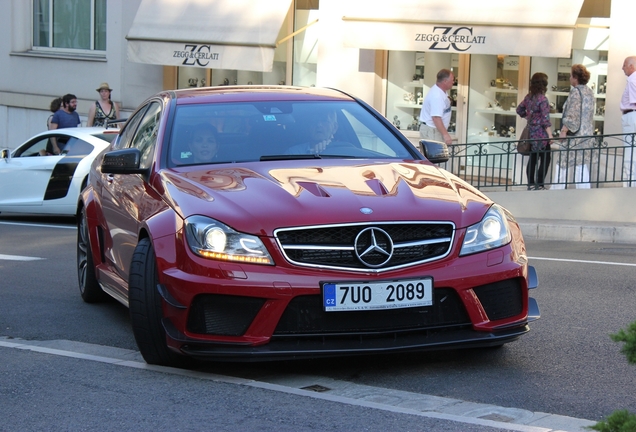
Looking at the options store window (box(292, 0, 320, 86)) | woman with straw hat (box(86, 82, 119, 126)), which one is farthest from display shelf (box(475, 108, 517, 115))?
woman with straw hat (box(86, 82, 119, 126))

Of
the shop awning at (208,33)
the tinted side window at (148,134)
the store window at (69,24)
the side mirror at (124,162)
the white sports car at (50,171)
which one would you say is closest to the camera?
the side mirror at (124,162)

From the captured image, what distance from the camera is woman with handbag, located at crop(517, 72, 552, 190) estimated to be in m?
14.5

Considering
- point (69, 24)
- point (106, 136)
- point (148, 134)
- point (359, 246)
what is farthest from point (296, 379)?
point (69, 24)

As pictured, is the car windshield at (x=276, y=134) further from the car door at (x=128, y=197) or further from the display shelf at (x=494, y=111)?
the display shelf at (x=494, y=111)

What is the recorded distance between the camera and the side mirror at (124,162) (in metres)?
6.41

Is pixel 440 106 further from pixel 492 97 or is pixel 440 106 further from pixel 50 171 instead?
pixel 50 171

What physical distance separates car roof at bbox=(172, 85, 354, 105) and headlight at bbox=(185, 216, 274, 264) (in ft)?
5.59

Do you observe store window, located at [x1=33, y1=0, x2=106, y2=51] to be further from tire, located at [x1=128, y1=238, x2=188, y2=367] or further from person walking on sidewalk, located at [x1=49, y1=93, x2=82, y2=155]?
tire, located at [x1=128, y1=238, x2=188, y2=367]

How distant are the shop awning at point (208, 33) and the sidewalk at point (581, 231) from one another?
7901mm

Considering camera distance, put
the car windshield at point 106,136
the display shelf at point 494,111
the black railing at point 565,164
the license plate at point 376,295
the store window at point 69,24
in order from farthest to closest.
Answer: the store window at point 69,24, the display shelf at point 494,111, the car windshield at point 106,136, the black railing at point 565,164, the license plate at point 376,295

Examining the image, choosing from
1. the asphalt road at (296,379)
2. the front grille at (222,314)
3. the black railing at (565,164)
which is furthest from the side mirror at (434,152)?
the black railing at (565,164)

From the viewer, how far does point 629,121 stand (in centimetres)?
1448

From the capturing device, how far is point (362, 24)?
1800cm

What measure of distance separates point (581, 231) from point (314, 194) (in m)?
8.17
